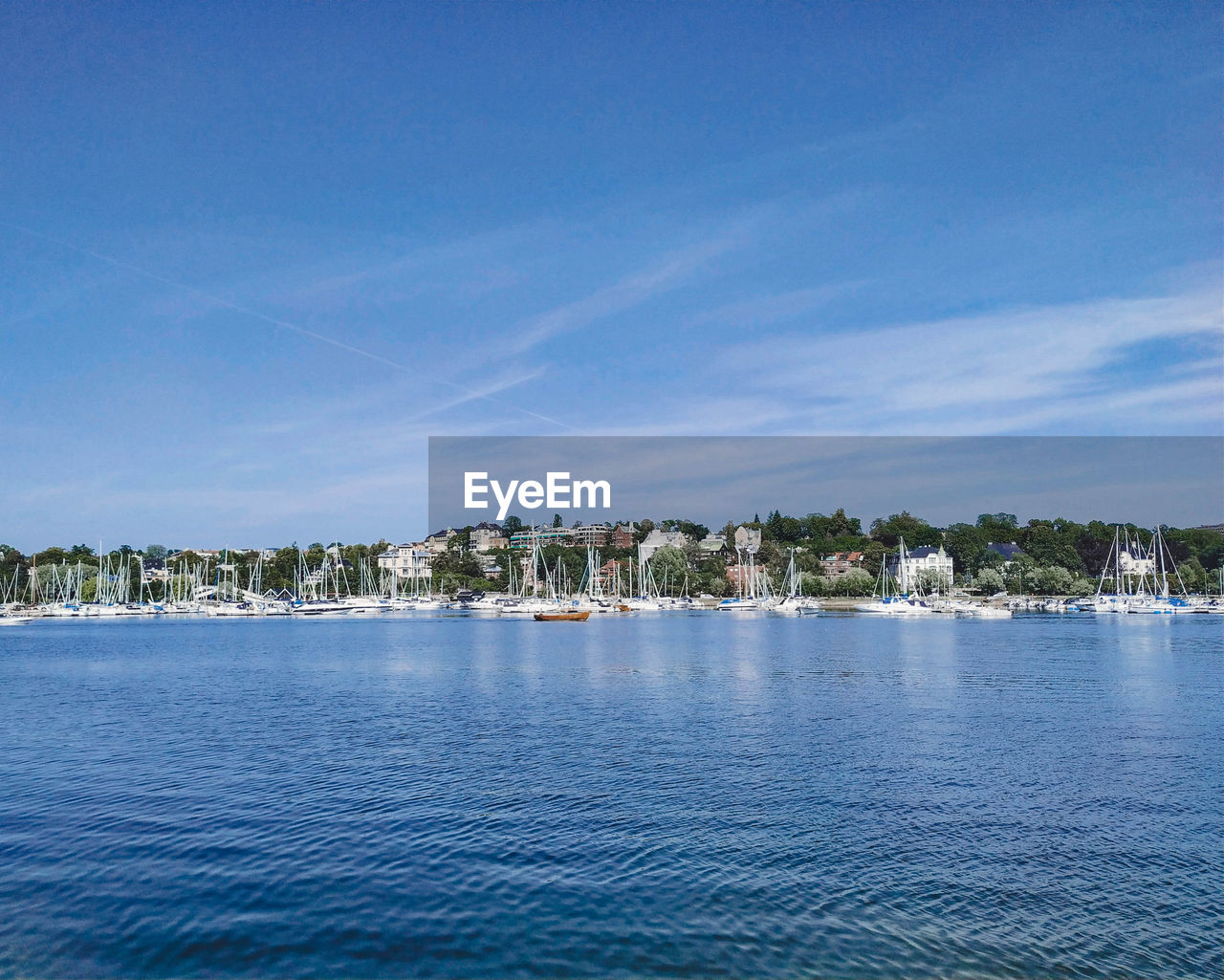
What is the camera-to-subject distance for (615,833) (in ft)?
59.0

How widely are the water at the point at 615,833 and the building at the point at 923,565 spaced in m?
131

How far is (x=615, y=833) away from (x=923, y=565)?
6783 inches

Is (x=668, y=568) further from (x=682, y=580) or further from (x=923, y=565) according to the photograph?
(x=923, y=565)

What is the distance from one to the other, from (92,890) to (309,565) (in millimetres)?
189230

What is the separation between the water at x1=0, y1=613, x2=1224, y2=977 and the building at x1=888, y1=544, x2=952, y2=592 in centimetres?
13079

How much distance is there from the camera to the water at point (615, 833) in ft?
42.3

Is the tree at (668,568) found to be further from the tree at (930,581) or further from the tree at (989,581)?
the tree at (989,581)

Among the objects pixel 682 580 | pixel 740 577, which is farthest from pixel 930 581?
pixel 682 580

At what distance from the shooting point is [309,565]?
19575 centimetres

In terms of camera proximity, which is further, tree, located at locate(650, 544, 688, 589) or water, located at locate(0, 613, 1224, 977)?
tree, located at locate(650, 544, 688, 589)

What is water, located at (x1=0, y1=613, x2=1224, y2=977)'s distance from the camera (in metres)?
12.9

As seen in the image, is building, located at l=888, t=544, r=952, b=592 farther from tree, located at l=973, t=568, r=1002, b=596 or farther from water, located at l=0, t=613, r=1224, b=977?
water, located at l=0, t=613, r=1224, b=977

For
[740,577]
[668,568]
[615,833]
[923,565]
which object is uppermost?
[668,568]

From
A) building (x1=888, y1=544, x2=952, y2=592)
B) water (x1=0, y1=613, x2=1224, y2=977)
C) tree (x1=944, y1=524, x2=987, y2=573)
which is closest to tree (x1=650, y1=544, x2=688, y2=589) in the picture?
building (x1=888, y1=544, x2=952, y2=592)
